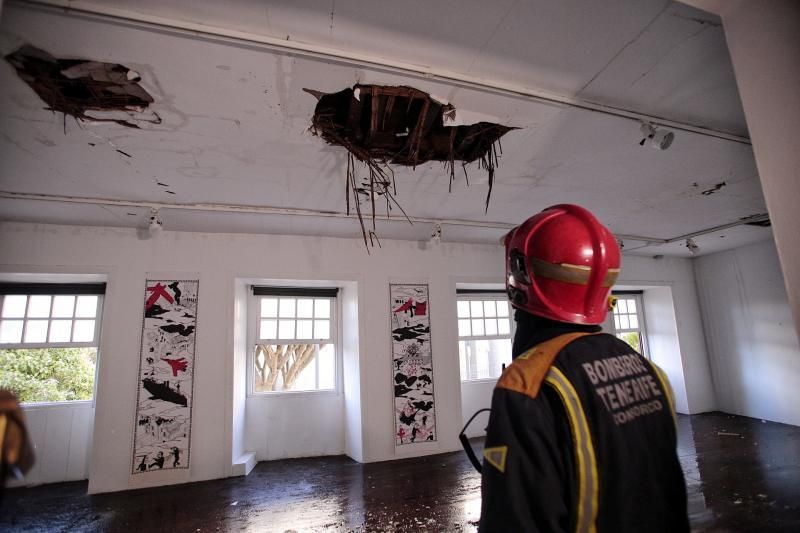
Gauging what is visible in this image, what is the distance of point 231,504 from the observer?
3.25 meters

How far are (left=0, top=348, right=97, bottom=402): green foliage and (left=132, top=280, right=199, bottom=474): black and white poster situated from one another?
111 cm

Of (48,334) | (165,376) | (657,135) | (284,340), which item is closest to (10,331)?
(48,334)

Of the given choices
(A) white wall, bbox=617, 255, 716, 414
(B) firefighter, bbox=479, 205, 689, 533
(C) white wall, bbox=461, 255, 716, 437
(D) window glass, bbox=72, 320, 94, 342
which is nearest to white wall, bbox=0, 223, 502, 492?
(D) window glass, bbox=72, 320, 94, 342

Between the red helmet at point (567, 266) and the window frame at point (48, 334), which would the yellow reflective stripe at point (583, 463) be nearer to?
the red helmet at point (567, 266)

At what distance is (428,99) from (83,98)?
1.77 metres

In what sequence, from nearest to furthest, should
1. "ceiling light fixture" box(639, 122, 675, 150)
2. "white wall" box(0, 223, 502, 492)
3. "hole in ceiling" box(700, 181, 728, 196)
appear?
"ceiling light fixture" box(639, 122, 675, 150) → "hole in ceiling" box(700, 181, 728, 196) → "white wall" box(0, 223, 502, 492)

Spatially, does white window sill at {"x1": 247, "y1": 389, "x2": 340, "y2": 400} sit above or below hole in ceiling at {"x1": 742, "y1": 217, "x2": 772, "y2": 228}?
below

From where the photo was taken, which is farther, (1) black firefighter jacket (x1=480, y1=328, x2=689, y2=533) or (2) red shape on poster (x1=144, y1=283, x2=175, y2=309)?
(2) red shape on poster (x1=144, y1=283, x2=175, y2=309)

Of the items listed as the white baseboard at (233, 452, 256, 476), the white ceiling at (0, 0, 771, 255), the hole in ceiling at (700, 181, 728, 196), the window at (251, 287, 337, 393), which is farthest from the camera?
the window at (251, 287, 337, 393)

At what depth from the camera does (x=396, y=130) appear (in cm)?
233

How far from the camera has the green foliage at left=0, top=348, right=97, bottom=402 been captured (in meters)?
4.11

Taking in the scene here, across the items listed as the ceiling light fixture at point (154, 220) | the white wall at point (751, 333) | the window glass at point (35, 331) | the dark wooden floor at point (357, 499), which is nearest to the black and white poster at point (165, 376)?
the dark wooden floor at point (357, 499)

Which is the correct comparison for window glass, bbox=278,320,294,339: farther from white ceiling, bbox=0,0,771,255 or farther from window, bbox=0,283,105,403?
window, bbox=0,283,105,403

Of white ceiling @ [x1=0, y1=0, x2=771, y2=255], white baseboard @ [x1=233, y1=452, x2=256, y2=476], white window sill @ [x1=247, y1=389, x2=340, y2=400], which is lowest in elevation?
white baseboard @ [x1=233, y1=452, x2=256, y2=476]
